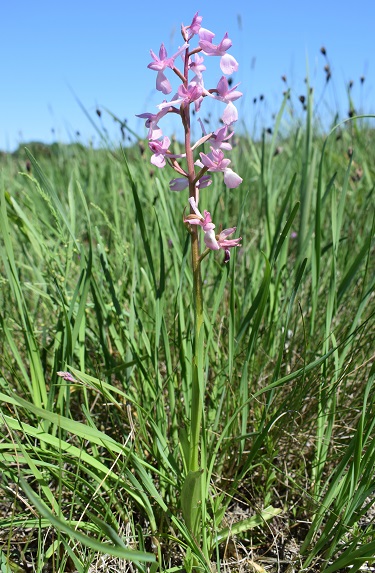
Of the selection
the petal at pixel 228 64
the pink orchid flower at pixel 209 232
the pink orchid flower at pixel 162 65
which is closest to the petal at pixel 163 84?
the pink orchid flower at pixel 162 65

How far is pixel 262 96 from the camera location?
113 inches

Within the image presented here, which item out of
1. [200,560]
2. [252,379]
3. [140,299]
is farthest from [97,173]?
[200,560]

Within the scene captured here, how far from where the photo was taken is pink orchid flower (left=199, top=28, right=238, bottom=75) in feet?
Answer: 3.12

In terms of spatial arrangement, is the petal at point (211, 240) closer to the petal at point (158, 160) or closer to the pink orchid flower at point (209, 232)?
the pink orchid flower at point (209, 232)

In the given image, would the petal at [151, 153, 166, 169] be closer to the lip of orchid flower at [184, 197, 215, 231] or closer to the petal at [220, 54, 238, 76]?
the lip of orchid flower at [184, 197, 215, 231]

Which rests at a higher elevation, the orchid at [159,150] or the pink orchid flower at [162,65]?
the pink orchid flower at [162,65]

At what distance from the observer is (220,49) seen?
3.15 ft

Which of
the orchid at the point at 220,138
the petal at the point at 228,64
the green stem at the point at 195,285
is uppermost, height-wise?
the petal at the point at 228,64

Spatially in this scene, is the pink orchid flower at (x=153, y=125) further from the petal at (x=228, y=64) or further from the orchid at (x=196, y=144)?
the petal at (x=228, y=64)

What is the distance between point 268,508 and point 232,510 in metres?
0.18

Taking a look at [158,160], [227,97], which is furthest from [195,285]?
[227,97]

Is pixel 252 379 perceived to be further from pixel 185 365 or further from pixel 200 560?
pixel 200 560

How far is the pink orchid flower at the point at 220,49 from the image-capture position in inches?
37.4

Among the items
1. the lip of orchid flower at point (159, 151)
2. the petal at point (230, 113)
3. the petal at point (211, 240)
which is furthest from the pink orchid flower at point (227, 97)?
the petal at point (211, 240)
